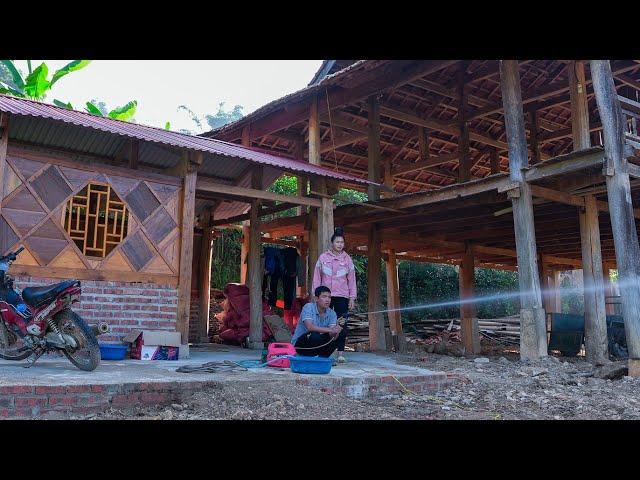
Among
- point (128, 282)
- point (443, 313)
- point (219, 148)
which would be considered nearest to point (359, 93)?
point (219, 148)

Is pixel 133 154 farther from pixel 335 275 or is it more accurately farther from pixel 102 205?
pixel 335 275

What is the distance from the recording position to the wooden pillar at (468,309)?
1344cm

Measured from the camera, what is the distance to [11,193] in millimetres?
6844

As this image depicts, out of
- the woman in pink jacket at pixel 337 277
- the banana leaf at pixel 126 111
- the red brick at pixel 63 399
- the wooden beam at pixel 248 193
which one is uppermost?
the banana leaf at pixel 126 111

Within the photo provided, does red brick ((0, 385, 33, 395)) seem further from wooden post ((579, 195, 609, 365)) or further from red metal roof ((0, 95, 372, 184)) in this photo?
wooden post ((579, 195, 609, 365))

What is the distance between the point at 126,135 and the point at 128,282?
6.15 feet

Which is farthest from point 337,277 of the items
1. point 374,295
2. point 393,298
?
point 393,298

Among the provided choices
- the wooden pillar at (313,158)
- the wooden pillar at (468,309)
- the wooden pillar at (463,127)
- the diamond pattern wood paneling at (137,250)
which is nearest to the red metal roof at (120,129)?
the diamond pattern wood paneling at (137,250)

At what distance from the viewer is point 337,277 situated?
24.6ft

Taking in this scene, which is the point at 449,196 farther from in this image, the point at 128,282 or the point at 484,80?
the point at 128,282

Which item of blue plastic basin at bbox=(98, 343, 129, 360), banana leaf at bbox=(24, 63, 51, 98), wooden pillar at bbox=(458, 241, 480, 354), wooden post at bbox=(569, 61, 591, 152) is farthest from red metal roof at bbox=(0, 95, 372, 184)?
banana leaf at bbox=(24, 63, 51, 98)

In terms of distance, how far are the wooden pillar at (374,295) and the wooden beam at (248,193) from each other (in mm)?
3458

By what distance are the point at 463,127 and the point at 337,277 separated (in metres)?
6.89

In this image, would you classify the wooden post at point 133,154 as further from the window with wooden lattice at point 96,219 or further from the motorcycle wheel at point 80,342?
the motorcycle wheel at point 80,342
